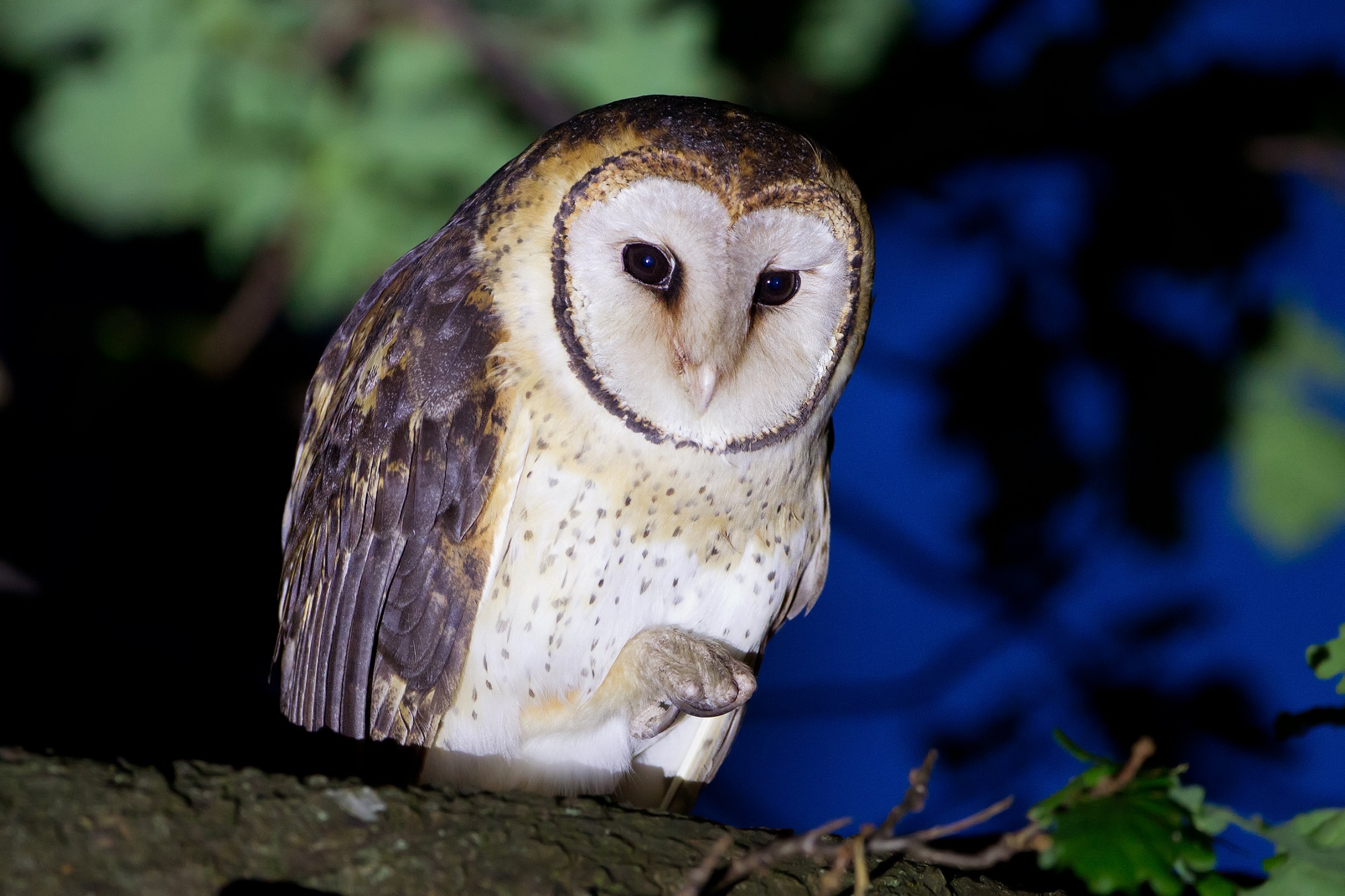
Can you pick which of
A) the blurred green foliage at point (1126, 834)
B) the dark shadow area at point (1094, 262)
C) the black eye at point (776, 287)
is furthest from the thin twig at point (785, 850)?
the dark shadow area at point (1094, 262)

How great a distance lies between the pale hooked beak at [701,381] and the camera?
0.85 metres

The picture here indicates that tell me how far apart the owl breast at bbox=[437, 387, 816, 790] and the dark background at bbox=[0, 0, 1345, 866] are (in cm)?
109

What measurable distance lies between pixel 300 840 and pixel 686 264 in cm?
51

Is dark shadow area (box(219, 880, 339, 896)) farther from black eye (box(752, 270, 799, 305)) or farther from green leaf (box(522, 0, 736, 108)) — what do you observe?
green leaf (box(522, 0, 736, 108))

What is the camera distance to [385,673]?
100 cm

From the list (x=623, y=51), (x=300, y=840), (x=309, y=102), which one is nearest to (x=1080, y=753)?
(x=300, y=840)

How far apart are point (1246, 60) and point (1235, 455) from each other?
0.77m

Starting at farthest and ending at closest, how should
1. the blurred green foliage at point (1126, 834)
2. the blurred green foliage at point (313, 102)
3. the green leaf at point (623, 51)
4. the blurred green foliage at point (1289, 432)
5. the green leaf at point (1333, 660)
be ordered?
the blurred green foliage at point (1289, 432) → the green leaf at point (623, 51) → the blurred green foliage at point (313, 102) → the green leaf at point (1333, 660) → the blurred green foliage at point (1126, 834)

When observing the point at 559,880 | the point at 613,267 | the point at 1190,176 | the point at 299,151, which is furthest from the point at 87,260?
the point at 1190,176

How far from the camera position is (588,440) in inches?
35.5

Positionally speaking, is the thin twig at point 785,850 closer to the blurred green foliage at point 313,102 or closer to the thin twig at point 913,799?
the thin twig at point 913,799

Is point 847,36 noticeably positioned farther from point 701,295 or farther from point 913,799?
point 913,799

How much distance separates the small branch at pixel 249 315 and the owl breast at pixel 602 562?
1069 millimetres

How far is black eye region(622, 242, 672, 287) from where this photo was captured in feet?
2.83
